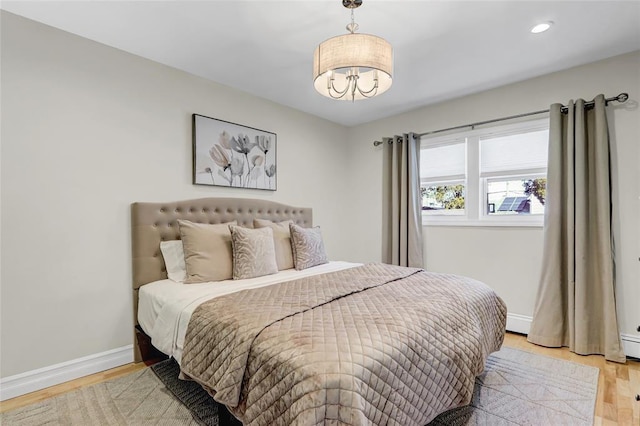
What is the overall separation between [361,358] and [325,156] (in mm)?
3210

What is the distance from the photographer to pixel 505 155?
3.12 m

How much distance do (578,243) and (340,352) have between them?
8.19ft

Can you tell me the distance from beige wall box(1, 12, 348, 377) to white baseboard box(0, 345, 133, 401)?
1.6 inches

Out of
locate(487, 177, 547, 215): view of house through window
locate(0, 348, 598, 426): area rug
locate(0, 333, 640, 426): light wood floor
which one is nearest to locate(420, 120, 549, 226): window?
locate(487, 177, 547, 215): view of house through window

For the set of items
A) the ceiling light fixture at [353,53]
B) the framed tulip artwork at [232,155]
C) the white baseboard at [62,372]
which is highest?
the ceiling light fixture at [353,53]

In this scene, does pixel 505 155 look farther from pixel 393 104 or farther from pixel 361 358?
pixel 361 358

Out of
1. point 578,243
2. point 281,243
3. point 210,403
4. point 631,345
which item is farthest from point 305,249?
point 631,345

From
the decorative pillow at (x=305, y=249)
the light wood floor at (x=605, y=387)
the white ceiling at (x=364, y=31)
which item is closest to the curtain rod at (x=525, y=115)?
the white ceiling at (x=364, y=31)

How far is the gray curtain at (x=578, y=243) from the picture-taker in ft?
8.07

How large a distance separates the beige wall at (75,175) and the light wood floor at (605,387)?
0.17m

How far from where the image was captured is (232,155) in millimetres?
3016

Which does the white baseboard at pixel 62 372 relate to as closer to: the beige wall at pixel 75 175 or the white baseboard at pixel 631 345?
the beige wall at pixel 75 175

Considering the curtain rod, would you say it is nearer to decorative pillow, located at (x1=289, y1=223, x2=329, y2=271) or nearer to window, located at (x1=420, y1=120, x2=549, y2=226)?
window, located at (x1=420, y1=120, x2=549, y2=226)

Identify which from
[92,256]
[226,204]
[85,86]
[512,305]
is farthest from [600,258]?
[85,86]
